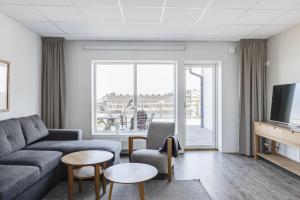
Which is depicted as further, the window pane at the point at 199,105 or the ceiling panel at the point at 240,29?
the window pane at the point at 199,105

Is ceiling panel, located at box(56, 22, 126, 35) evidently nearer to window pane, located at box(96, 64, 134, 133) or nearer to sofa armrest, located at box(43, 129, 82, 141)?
window pane, located at box(96, 64, 134, 133)

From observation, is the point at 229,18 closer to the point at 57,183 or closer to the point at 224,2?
the point at 224,2

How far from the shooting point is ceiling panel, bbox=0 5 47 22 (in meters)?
3.13

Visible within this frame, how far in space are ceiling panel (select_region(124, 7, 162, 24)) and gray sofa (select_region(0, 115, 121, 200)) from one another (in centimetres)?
210

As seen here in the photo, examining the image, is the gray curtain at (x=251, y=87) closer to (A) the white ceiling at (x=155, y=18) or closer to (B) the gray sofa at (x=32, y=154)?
(A) the white ceiling at (x=155, y=18)

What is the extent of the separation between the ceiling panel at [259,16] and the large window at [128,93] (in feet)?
6.21

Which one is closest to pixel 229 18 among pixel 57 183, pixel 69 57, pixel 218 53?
pixel 218 53

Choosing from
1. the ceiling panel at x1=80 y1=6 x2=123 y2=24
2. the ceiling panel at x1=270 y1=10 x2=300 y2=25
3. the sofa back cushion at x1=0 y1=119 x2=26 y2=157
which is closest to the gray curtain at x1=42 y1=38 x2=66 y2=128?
the sofa back cushion at x1=0 y1=119 x2=26 y2=157

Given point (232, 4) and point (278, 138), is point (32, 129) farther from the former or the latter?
point (278, 138)

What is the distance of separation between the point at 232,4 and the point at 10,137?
142 inches

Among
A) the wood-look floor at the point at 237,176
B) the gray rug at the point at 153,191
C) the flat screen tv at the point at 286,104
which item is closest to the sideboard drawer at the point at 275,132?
the flat screen tv at the point at 286,104

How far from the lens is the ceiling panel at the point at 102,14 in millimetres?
3193

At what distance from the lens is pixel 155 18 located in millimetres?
3545

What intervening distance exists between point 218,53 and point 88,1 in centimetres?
310
